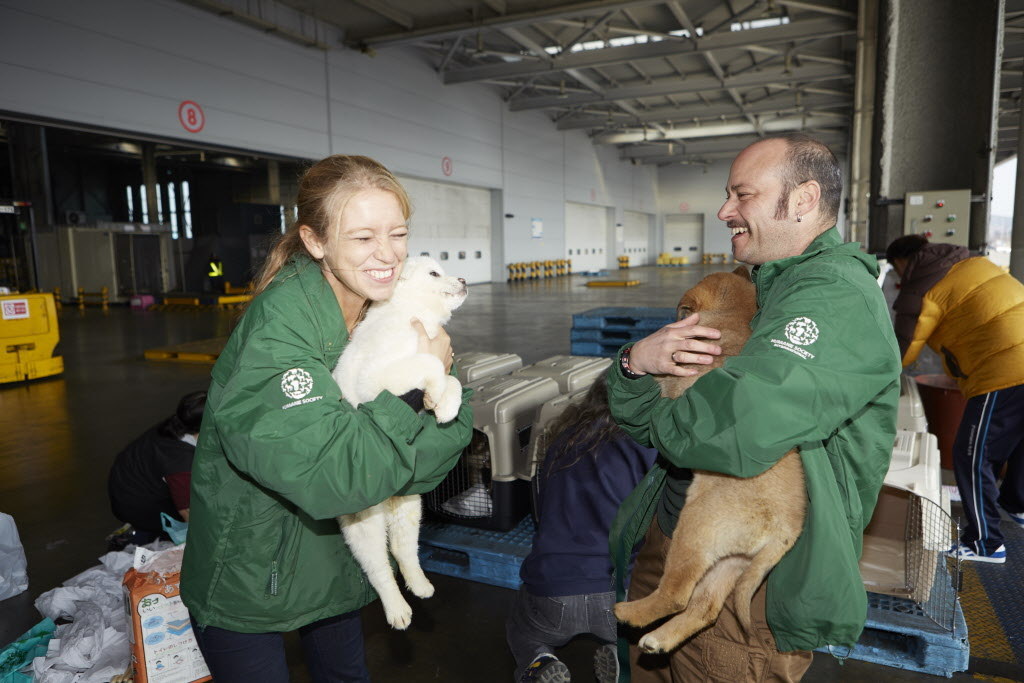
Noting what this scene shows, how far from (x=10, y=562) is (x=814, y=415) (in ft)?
14.9

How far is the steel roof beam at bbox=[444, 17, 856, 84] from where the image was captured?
1700cm

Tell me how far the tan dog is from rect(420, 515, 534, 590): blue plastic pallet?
2.01m

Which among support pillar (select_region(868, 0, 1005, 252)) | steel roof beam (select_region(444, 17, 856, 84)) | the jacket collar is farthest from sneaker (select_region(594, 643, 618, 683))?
steel roof beam (select_region(444, 17, 856, 84))

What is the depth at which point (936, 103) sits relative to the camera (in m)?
6.45

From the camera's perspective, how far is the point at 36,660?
115 inches

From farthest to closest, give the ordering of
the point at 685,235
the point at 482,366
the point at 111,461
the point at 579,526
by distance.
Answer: the point at 685,235 < the point at 111,461 < the point at 482,366 < the point at 579,526

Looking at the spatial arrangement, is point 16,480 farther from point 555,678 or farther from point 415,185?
point 415,185

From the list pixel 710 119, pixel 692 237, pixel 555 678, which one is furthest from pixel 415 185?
pixel 692 237

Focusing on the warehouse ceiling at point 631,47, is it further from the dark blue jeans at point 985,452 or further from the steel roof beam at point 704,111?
A: the dark blue jeans at point 985,452

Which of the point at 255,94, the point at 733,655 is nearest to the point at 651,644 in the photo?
the point at 733,655

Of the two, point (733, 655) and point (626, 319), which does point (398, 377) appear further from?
point (626, 319)

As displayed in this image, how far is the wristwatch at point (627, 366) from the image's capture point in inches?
69.6

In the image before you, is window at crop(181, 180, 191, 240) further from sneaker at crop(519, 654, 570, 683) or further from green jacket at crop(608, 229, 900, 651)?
green jacket at crop(608, 229, 900, 651)

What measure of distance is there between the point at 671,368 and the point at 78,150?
30599mm
